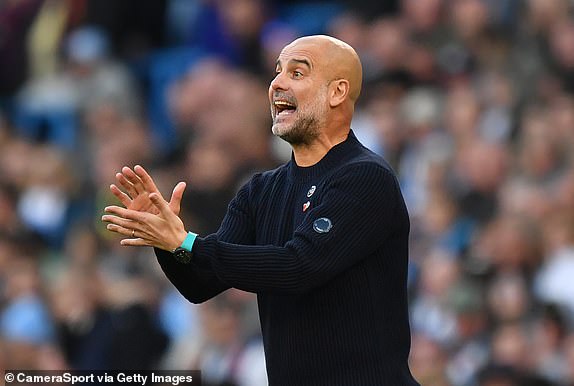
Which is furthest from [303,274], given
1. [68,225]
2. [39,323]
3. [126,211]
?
[68,225]

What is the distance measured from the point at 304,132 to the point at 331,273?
55 centimetres

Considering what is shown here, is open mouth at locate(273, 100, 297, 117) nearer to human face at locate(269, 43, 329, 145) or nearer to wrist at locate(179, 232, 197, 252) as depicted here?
human face at locate(269, 43, 329, 145)

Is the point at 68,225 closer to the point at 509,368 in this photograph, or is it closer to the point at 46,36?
the point at 46,36

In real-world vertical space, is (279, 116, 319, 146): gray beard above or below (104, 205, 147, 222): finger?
above

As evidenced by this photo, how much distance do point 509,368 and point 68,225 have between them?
186 inches

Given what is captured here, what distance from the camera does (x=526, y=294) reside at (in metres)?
8.34

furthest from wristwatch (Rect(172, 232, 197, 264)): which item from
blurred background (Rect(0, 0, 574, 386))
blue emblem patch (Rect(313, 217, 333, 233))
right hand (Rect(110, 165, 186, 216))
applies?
blurred background (Rect(0, 0, 574, 386))

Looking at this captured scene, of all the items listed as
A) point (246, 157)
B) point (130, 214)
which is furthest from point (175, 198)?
point (246, 157)

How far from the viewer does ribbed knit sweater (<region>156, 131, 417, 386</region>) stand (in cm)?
474

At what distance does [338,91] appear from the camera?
509 cm

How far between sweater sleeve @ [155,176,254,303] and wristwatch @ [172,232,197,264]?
0.26 ft

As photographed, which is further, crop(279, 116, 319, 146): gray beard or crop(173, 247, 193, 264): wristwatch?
crop(279, 116, 319, 146): gray beard

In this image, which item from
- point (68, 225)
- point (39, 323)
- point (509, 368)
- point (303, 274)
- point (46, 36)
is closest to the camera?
point (303, 274)

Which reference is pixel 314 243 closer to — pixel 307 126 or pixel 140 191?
pixel 307 126
